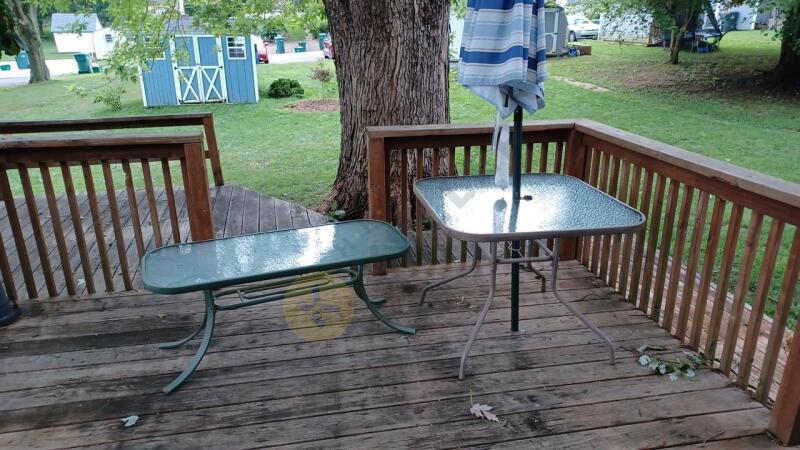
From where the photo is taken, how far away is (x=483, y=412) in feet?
7.39

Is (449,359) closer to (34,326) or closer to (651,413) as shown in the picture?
(651,413)

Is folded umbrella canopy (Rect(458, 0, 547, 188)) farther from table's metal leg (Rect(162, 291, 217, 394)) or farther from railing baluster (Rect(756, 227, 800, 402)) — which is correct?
table's metal leg (Rect(162, 291, 217, 394))

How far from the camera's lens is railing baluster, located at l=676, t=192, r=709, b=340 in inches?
100

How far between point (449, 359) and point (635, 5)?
48.2 ft

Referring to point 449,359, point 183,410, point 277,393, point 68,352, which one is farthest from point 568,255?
point 68,352

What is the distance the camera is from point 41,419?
2.24m

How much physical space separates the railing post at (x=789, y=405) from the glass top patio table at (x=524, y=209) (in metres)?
0.70

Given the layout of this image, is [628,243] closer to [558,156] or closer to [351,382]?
[558,156]

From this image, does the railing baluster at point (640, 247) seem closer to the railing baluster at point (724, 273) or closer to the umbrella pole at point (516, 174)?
the railing baluster at point (724, 273)

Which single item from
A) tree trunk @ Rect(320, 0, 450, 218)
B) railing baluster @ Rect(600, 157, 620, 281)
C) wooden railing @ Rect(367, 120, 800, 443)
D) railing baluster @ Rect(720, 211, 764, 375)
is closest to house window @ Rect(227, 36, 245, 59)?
tree trunk @ Rect(320, 0, 450, 218)

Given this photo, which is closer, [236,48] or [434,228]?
[434,228]

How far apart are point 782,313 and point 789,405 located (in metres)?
0.33

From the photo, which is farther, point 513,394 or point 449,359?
point 449,359

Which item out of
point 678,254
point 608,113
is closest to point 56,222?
point 678,254
